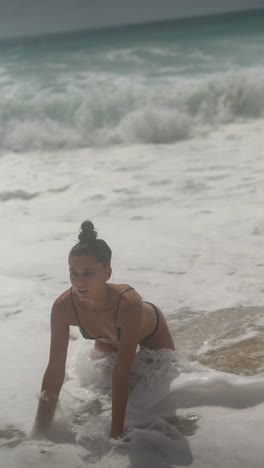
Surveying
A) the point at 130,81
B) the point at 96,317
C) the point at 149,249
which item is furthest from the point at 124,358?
the point at 130,81

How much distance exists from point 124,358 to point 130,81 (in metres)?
8.87

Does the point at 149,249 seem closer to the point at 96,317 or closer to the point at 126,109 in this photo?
the point at 96,317

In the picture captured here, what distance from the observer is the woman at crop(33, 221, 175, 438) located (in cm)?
203

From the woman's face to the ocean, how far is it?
41cm

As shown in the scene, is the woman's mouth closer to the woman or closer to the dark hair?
the woman

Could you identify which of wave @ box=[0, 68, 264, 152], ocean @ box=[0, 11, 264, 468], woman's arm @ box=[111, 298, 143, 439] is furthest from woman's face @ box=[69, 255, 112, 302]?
wave @ box=[0, 68, 264, 152]

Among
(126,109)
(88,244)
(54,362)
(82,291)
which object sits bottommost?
(126,109)

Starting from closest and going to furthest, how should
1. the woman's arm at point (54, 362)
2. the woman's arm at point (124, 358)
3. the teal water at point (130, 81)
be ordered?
the woman's arm at point (124, 358) → the woman's arm at point (54, 362) → the teal water at point (130, 81)

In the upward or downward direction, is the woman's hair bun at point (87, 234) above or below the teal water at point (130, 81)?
above

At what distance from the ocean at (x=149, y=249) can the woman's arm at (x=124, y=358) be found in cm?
8

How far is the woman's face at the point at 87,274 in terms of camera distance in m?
2.06

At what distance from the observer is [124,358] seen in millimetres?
2041

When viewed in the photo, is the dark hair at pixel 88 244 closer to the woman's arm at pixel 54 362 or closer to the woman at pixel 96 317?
the woman at pixel 96 317

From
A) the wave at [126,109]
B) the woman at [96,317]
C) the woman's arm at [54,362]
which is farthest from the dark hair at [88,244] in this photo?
the wave at [126,109]
